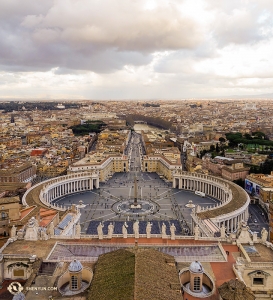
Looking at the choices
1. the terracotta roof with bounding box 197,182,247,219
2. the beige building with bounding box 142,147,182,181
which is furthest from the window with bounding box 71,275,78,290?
the beige building with bounding box 142,147,182,181

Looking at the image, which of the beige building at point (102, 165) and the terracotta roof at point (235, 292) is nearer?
the terracotta roof at point (235, 292)

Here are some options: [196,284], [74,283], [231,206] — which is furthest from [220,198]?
[74,283]

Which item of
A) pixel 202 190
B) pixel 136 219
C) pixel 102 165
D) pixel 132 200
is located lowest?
pixel 202 190

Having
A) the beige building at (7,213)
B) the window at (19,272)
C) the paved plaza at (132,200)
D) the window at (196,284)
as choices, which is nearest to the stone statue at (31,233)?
the window at (19,272)

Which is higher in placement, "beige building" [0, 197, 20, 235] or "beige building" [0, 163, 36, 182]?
"beige building" [0, 197, 20, 235]

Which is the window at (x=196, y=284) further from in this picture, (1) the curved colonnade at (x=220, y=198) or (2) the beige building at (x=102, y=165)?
(2) the beige building at (x=102, y=165)

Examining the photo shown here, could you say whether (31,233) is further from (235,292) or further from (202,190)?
(202,190)

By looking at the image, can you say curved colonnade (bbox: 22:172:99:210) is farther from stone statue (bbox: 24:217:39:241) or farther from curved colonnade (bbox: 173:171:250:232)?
stone statue (bbox: 24:217:39:241)
